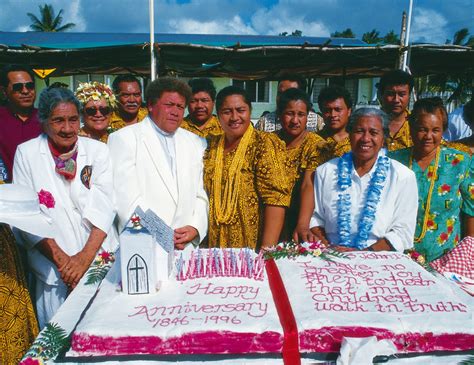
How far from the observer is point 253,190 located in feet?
10.9

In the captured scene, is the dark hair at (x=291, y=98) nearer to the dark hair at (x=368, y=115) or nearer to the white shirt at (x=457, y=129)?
the dark hair at (x=368, y=115)

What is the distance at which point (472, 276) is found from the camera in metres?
2.74

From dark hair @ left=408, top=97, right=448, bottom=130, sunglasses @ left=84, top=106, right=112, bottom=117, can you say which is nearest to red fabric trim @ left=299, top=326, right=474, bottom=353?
dark hair @ left=408, top=97, right=448, bottom=130

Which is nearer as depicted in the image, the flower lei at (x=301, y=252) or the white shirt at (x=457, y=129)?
the flower lei at (x=301, y=252)

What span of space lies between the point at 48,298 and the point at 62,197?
2.43 ft

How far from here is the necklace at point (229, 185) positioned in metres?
3.25

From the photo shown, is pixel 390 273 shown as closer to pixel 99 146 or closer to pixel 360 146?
pixel 360 146

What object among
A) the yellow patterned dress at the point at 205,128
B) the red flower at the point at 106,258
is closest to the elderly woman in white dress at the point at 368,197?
the red flower at the point at 106,258

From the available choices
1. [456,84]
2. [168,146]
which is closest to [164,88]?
[168,146]

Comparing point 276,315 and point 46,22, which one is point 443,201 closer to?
point 276,315

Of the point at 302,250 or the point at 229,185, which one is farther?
the point at 229,185

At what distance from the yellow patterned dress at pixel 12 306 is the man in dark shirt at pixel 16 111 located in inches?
56.7

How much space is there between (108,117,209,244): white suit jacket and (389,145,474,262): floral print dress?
173 cm

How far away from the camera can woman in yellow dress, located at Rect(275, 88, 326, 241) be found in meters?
3.69
